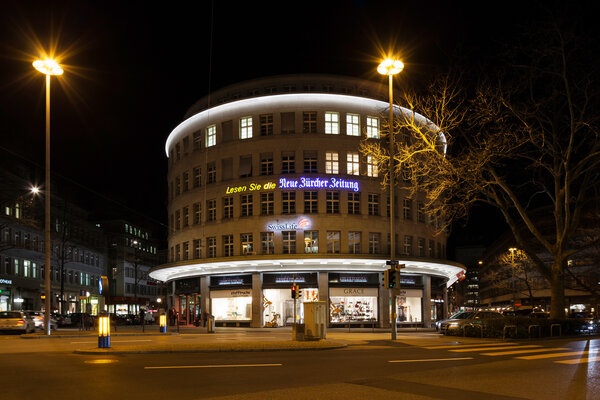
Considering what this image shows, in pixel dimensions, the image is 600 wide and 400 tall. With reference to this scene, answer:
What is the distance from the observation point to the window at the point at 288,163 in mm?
46250

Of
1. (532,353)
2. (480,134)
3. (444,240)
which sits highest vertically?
(480,134)

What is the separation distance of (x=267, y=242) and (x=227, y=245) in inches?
149

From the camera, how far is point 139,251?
4341 inches

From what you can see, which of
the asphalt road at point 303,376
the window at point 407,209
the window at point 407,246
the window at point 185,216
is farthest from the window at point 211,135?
the asphalt road at point 303,376

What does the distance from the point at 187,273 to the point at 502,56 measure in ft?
112

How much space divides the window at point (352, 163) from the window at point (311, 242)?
5.94m

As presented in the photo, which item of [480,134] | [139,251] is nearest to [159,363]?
[480,134]

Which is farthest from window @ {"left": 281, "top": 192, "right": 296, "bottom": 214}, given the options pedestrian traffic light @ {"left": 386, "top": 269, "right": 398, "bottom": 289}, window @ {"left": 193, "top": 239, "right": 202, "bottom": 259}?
pedestrian traffic light @ {"left": 386, "top": 269, "right": 398, "bottom": 289}

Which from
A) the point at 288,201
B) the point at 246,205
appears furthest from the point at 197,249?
the point at 288,201

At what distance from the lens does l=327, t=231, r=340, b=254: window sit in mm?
45500

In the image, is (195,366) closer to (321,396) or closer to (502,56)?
(321,396)

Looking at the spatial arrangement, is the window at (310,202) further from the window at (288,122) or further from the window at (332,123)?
the window at (288,122)

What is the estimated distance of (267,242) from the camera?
45.9 m

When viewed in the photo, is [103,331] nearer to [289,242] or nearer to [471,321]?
[471,321]
